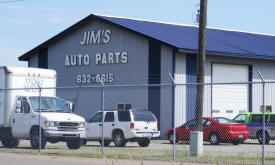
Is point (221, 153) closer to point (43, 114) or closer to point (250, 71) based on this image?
point (43, 114)

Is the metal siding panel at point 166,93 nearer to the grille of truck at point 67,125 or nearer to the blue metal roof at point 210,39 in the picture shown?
the blue metal roof at point 210,39

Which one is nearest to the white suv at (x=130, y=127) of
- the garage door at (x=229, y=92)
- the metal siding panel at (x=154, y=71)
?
the metal siding panel at (x=154, y=71)

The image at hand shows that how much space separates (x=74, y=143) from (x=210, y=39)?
1698 centimetres

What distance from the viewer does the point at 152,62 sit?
120ft

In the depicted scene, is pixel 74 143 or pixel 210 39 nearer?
pixel 74 143

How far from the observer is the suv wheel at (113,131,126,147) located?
27158 millimetres

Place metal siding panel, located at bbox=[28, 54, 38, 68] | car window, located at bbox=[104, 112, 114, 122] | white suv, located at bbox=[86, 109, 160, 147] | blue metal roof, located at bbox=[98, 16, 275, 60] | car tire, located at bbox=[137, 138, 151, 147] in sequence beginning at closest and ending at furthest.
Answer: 1. white suv, located at bbox=[86, 109, 160, 147]
2. car tire, located at bbox=[137, 138, 151, 147]
3. car window, located at bbox=[104, 112, 114, 122]
4. blue metal roof, located at bbox=[98, 16, 275, 60]
5. metal siding panel, located at bbox=[28, 54, 38, 68]

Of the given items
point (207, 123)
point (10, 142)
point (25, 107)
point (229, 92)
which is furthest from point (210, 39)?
point (25, 107)

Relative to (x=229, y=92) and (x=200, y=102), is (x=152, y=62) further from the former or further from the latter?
(x=200, y=102)

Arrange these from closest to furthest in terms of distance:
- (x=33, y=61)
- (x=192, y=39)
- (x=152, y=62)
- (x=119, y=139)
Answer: (x=119, y=139), (x=152, y=62), (x=192, y=39), (x=33, y=61)

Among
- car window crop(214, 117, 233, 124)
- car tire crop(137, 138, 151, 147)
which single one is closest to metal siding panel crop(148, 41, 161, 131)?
car window crop(214, 117, 233, 124)

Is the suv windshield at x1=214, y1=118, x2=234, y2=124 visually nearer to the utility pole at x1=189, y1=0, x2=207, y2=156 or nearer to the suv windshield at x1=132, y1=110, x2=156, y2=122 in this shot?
the suv windshield at x1=132, y1=110, x2=156, y2=122

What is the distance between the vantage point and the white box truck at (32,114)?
77.7ft

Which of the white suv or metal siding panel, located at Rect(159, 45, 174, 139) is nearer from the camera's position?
the white suv
